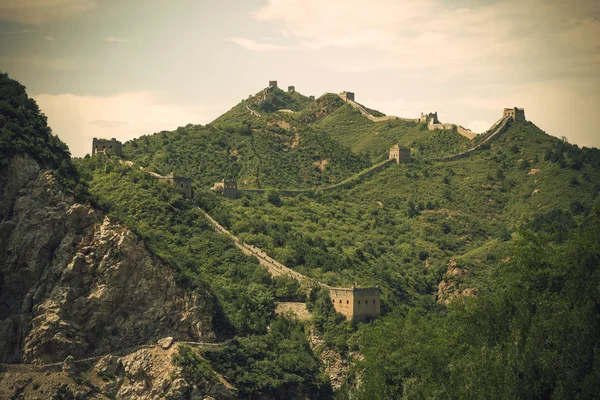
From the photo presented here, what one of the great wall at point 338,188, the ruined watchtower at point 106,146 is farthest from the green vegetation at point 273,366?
the ruined watchtower at point 106,146

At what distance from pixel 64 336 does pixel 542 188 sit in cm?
6608

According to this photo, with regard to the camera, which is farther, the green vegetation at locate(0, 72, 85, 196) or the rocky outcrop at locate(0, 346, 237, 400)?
the green vegetation at locate(0, 72, 85, 196)

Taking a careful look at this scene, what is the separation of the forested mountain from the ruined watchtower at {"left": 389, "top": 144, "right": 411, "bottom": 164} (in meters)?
1.19

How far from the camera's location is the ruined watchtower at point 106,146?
10706cm

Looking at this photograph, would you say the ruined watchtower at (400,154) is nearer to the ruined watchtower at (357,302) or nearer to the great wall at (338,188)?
the great wall at (338,188)

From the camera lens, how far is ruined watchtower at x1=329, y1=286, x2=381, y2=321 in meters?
84.8

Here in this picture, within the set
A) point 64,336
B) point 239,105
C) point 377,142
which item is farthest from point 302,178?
point 64,336

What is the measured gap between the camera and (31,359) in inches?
2813

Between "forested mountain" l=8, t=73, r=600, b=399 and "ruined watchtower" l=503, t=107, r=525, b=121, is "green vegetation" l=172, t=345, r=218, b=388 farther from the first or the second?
"ruined watchtower" l=503, t=107, r=525, b=121

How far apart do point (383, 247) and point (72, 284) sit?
133ft

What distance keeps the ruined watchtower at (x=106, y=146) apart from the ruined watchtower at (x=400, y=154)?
127 feet

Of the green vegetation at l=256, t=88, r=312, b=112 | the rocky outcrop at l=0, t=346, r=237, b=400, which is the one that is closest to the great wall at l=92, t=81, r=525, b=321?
the green vegetation at l=256, t=88, r=312, b=112

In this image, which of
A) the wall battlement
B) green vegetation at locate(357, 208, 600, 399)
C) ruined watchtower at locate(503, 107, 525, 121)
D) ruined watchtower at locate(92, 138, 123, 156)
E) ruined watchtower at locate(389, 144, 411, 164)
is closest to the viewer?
green vegetation at locate(357, 208, 600, 399)

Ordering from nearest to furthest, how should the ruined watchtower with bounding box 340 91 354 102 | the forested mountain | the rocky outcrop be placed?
1. the forested mountain
2. the rocky outcrop
3. the ruined watchtower with bounding box 340 91 354 102
